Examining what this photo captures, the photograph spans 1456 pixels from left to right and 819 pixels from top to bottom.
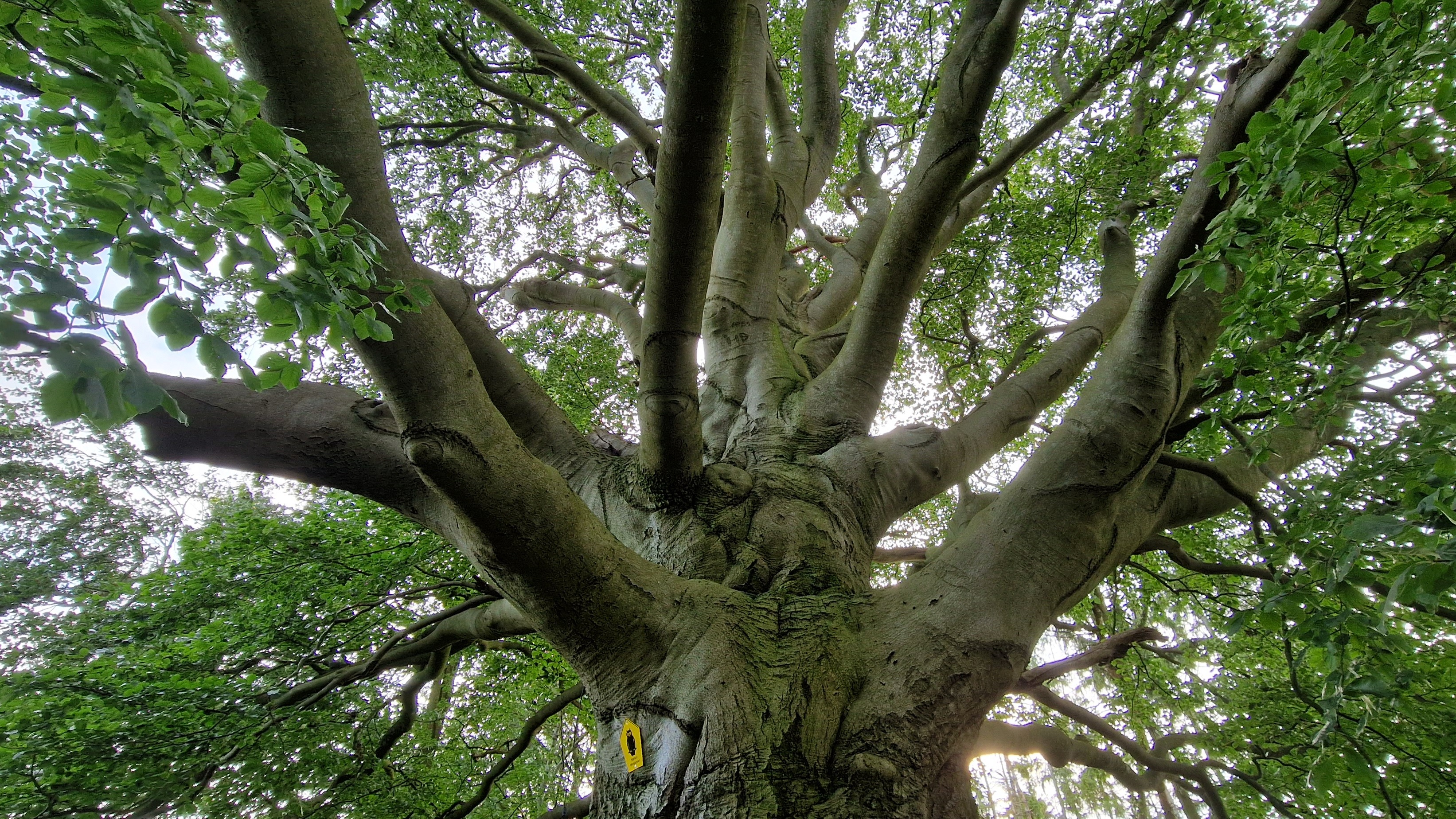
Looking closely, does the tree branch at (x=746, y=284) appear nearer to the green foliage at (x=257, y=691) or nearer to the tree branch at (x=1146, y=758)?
the tree branch at (x=1146, y=758)

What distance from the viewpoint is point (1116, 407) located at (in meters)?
2.06

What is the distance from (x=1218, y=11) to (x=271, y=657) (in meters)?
6.59

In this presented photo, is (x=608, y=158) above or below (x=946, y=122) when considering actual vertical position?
above

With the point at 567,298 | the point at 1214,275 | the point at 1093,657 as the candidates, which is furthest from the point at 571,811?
the point at 1214,275

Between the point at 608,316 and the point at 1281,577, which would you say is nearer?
the point at 1281,577

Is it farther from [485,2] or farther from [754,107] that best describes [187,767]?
[754,107]

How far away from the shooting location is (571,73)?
3756 millimetres

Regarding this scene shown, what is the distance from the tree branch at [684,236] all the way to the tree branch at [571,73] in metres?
1.92

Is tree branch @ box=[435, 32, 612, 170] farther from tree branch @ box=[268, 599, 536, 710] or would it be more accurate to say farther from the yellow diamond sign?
the yellow diamond sign

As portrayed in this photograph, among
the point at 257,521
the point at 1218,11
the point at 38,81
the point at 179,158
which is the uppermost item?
the point at 1218,11

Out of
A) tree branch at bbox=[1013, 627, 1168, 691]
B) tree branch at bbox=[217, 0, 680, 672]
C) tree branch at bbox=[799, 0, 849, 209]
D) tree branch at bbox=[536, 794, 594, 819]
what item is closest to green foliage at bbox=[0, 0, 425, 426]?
tree branch at bbox=[217, 0, 680, 672]

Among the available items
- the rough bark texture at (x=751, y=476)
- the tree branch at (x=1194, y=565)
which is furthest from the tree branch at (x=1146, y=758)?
the tree branch at (x=1194, y=565)

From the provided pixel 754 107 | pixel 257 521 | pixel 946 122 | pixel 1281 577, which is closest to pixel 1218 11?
pixel 946 122

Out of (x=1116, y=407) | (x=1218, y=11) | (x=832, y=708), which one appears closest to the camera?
(x=832, y=708)
